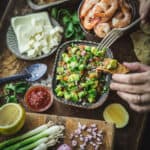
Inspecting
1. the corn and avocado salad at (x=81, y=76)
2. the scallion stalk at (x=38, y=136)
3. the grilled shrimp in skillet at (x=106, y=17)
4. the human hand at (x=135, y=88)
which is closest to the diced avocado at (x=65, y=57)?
the corn and avocado salad at (x=81, y=76)

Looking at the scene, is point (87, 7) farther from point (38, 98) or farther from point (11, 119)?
point (11, 119)

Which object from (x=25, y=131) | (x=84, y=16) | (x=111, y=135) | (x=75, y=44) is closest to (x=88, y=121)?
(x=111, y=135)

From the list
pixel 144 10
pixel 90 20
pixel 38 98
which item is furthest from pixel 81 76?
pixel 144 10

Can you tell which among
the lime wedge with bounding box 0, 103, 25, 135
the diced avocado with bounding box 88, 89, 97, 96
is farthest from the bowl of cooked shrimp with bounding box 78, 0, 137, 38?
the lime wedge with bounding box 0, 103, 25, 135

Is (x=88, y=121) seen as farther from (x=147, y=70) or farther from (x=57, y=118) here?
(x=147, y=70)

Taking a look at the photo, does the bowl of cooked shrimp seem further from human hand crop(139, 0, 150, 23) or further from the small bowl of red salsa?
the small bowl of red salsa

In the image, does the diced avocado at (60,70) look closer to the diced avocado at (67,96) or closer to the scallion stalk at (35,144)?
the diced avocado at (67,96)
